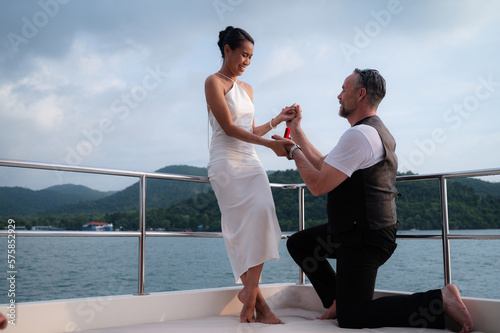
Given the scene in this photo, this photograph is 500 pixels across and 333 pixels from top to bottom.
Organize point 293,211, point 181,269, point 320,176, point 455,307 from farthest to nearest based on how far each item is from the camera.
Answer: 1. point 181,269
2. point 293,211
3. point 320,176
4. point 455,307

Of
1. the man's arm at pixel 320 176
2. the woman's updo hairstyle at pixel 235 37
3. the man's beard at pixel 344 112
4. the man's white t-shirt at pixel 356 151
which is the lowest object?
the man's arm at pixel 320 176

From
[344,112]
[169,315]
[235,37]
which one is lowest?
[169,315]

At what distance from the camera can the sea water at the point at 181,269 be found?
111 ft

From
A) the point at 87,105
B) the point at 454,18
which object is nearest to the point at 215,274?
the point at 87,105

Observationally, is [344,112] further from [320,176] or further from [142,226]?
[142,226]

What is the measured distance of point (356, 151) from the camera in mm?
1957

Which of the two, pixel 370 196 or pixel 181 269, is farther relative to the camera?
pixel 181 269

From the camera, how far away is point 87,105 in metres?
27.4

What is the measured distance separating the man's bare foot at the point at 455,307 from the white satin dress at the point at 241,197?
0.81 m

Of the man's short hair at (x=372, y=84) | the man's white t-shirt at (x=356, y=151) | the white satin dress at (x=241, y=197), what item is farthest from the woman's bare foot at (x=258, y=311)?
the man's short hair at (x=372, y=84)

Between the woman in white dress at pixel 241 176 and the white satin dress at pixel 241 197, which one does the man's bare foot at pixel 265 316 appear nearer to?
the woman in white dress at pixel 241 176

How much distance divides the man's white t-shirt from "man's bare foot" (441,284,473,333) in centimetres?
62

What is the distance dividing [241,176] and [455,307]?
1172mm

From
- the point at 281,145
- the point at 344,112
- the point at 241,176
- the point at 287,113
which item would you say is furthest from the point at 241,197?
the point at 344,112
